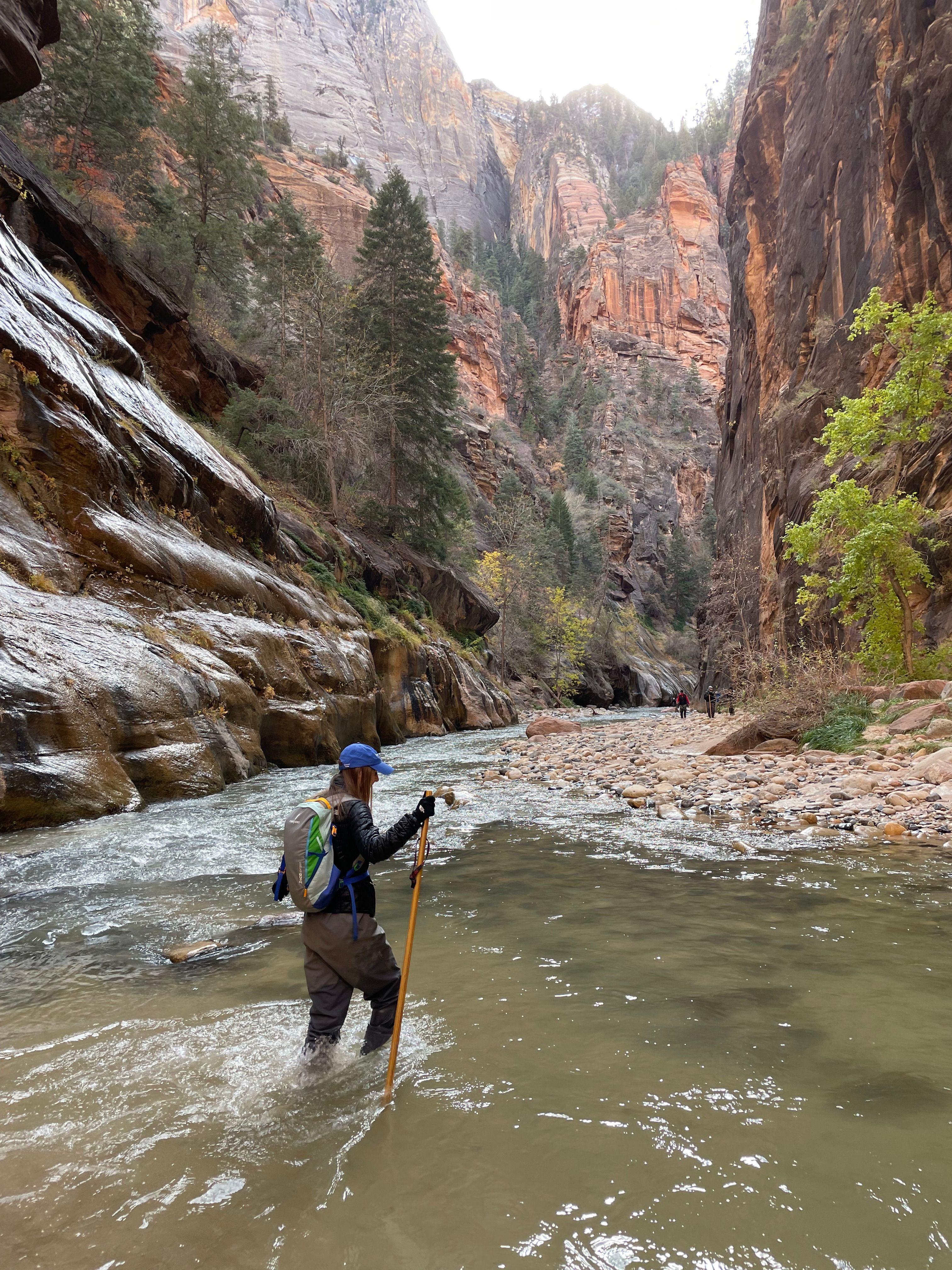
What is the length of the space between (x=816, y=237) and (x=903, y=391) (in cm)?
1365

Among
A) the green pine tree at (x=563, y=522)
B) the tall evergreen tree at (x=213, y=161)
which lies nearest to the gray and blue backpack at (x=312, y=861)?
the tall evergreen tree at (x=213, y=161)

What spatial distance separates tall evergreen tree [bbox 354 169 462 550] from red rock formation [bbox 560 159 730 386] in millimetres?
72560

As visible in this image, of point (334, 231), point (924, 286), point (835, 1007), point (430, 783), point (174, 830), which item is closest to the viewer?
point (835, 1007)

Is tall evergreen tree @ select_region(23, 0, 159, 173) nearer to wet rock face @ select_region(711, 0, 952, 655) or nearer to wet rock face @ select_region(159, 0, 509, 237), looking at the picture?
wet rock face @ select_region(711, 0, 952, 655)

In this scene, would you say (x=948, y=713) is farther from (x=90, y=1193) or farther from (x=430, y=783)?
(x=90, y=1193)

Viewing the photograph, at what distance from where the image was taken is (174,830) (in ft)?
24.0

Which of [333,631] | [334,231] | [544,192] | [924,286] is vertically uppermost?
[544,192]

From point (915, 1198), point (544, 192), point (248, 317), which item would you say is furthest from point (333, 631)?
point (544, 192)

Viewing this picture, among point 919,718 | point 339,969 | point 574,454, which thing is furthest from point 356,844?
point 574,454

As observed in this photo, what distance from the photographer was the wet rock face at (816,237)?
16266 mm

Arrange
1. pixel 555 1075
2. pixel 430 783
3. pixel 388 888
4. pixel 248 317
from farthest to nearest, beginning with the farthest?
pixel 248 317, pixel 430 783, pixel 388 888, pixel 555 1075

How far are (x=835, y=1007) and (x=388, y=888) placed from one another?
361 centimetres

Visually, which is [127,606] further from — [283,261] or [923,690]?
[283,261]

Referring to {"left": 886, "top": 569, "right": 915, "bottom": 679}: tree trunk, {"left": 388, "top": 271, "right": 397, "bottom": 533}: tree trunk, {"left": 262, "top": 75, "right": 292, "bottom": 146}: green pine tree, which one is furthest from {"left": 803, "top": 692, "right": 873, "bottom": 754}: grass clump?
{"left": 262, "top": 75, "right": 292, "bottom": 146}: green pine tree
